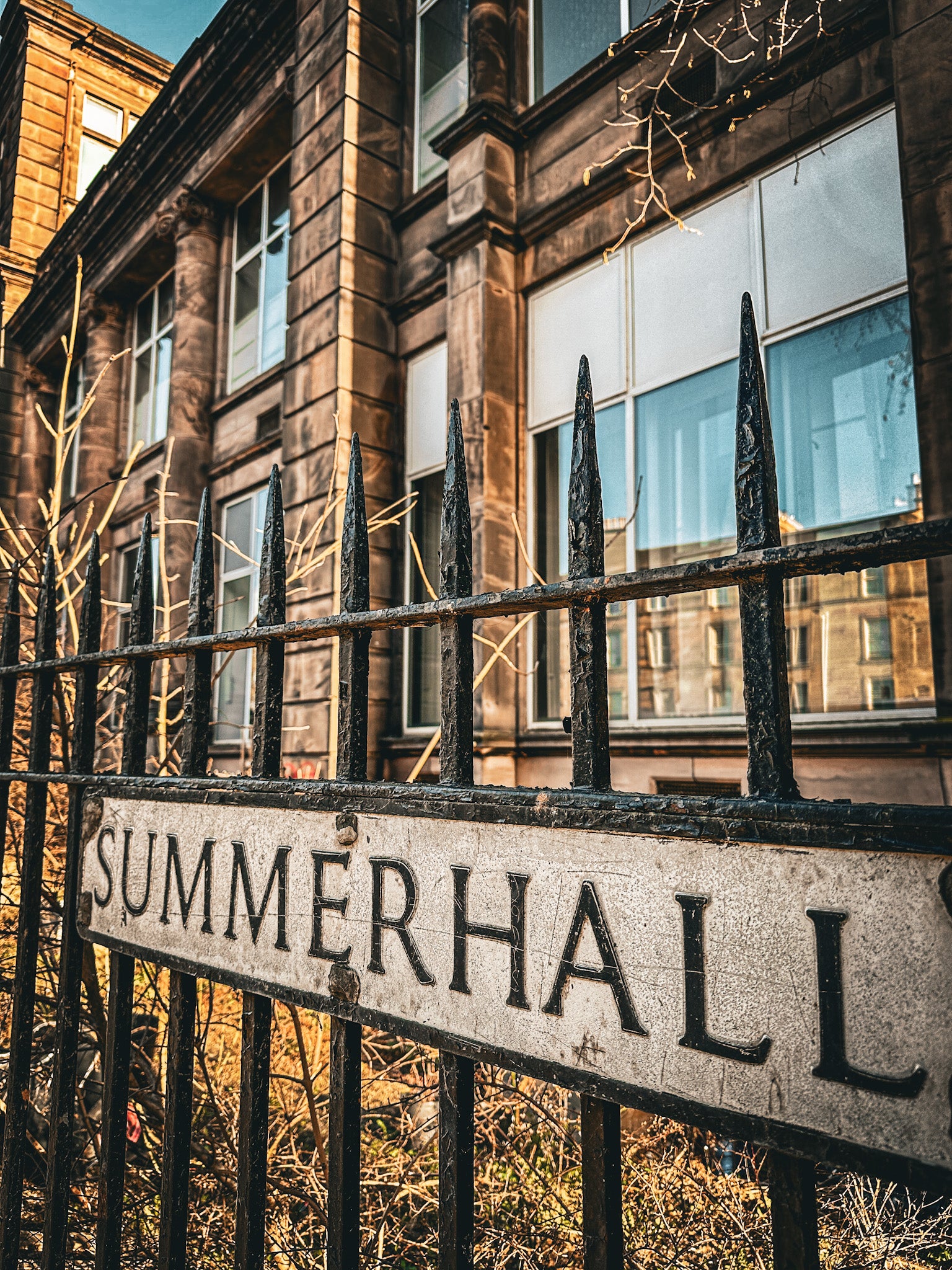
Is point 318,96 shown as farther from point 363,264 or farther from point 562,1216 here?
point 562,1216

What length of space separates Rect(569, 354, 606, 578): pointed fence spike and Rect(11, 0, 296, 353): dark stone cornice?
10560 mm

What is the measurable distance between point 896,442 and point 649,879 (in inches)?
180

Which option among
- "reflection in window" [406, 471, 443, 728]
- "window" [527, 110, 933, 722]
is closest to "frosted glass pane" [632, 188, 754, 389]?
"window" [527, 110, 933, 722]

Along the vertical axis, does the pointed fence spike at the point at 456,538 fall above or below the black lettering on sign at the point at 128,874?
above

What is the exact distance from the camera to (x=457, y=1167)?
113cm

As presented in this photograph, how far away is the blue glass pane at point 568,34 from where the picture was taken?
21.8ft

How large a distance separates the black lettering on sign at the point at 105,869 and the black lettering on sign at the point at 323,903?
0.73 m

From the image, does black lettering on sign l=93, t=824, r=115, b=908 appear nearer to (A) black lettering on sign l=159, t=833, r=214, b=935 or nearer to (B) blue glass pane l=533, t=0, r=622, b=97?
(A) black lettering on sign l=159, t=833, r=214, b=935

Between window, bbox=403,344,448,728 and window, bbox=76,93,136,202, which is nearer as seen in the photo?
window, bbox=403,344,448,728

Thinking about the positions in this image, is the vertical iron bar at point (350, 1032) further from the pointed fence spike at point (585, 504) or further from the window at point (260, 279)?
the window at point (260, 279)

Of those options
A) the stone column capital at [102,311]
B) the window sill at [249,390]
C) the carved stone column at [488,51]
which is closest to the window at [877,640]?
the carved stone column at [488,51]

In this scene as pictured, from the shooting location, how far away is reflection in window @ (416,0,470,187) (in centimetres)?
804

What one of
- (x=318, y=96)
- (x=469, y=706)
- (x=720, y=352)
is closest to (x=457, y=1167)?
(x=469, y=706)

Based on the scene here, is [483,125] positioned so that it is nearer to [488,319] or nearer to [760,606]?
[488,319]
